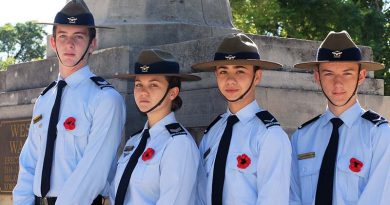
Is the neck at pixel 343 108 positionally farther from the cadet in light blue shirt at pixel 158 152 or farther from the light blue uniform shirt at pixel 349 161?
the cadet in light blue shirt at pixel 158 152

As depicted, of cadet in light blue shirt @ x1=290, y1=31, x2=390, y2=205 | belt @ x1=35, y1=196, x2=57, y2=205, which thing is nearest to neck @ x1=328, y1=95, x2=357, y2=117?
cadet in light blue shirt @ x1=290, y1=31, x2=390, y2=205

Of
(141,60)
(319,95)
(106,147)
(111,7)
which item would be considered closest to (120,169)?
(106,147)

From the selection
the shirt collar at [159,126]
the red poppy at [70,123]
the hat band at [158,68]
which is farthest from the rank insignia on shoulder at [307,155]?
the red poppy at [70,123]

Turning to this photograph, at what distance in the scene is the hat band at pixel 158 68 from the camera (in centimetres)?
527

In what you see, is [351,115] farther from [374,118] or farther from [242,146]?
[242,146]

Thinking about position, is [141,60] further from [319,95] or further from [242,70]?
[319,95]

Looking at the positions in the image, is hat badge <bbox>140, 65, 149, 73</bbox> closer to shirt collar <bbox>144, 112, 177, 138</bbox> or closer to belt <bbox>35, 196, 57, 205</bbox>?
shirt collar <bbox>144, 112, 177, 138</bbox>

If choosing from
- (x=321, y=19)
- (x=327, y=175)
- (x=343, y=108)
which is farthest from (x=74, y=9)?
(x=321, y=19)

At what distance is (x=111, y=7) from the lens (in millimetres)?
7453

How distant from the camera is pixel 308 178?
511 cm

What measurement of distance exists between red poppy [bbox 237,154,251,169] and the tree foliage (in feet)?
46.2

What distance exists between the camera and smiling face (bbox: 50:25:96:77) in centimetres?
572

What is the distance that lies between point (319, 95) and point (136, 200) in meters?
2.22

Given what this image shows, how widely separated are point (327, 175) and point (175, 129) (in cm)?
103
